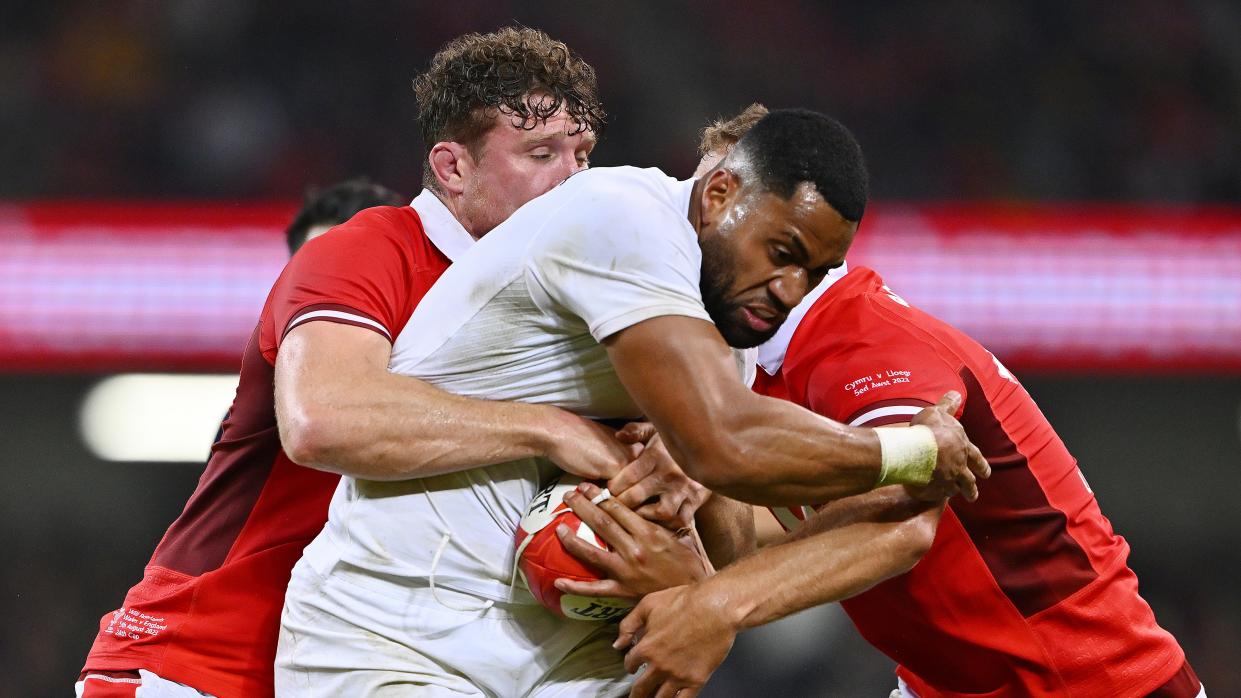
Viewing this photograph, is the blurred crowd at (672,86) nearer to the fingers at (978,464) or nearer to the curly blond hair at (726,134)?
the curly blond hair at (726,134)

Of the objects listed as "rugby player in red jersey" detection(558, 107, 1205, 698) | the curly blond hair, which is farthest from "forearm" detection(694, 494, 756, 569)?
the curly blond hair

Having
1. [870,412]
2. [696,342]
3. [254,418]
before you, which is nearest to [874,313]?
[870,412]

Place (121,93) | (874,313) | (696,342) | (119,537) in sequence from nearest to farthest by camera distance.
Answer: (696,342), (874,313), (119,537), (121,93)

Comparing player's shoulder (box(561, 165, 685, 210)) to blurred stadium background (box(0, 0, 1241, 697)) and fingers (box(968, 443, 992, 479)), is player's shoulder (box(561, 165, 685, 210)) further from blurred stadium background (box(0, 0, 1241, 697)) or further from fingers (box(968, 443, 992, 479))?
blurred stadium background (box(0, 0, 1241, 697))

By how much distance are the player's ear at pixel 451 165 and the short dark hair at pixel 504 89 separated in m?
0.03

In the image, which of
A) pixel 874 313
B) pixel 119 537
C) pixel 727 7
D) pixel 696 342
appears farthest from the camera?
pixel 727 7

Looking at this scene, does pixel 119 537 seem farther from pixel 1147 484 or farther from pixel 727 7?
pixel 1147 484

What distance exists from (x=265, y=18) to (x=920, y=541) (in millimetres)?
7624

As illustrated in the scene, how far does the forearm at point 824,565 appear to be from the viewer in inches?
110

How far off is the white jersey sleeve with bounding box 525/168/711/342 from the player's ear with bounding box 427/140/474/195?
1.17 m

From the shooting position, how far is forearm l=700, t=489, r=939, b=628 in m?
2.79

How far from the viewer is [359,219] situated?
351cm

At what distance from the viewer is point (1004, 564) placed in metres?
3.32

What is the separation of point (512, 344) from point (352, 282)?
0.56m
